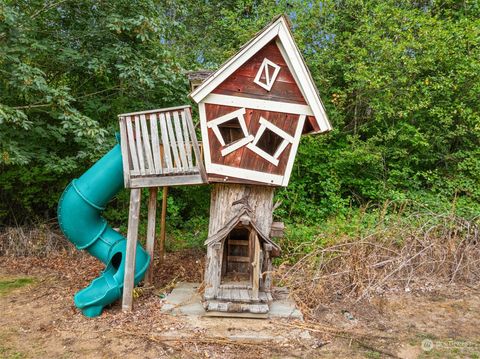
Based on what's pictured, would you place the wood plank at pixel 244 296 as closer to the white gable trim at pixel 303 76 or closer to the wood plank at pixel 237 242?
the wood plank at pixel 237 242

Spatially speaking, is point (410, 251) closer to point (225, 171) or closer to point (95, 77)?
point (225, 171)

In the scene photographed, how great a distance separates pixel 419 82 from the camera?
9273 millimetres

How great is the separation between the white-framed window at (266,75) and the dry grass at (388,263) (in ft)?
9.26

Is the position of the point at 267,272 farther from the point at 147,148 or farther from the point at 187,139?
the point at 147,148

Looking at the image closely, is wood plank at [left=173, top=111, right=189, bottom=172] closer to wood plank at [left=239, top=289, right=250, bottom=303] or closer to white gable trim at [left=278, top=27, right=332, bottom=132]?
white gable trim at [left=278, top=27, right=332, bottom=132]

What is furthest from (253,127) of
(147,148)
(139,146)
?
(139,146)

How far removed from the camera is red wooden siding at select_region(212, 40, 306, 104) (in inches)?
196

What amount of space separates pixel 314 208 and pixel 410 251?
130 inches

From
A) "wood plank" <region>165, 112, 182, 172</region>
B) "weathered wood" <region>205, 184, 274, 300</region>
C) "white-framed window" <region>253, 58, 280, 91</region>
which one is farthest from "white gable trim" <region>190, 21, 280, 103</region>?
"weathered wood" <region>205, 184, 274, 300</region>

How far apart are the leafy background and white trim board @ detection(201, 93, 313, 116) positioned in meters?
2.21

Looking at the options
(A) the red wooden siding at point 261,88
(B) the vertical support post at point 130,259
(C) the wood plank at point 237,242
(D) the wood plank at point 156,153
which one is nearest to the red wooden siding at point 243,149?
(A) the red wooden siding at point 261,88

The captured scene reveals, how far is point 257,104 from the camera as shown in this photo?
5000 millimetres

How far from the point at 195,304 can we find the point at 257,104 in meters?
2.95

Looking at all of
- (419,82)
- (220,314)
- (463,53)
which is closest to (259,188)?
(220,314)
